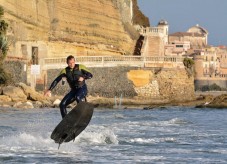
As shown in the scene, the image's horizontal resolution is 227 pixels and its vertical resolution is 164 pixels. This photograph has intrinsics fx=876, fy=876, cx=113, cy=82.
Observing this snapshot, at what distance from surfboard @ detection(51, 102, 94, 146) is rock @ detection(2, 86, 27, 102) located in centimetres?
2427

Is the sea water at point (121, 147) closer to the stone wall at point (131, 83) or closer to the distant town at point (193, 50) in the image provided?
the stone wall at point (131, 83)

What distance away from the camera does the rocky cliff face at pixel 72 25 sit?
168ft

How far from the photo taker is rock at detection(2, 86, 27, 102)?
1621 inches

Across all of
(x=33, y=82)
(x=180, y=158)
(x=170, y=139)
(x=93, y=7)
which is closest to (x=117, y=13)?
(x=93, y=7)

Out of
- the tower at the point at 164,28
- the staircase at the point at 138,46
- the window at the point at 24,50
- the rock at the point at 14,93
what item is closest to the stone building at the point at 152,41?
the staircase at the point at 138,46

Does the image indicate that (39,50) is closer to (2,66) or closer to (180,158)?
(2,66)

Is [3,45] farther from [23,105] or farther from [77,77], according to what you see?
Result: [77,77]

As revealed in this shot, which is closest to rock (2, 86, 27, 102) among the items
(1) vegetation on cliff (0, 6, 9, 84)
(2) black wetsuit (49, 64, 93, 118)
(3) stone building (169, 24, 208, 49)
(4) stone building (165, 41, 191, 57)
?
(1) vegetation on cliff (0, 6, 9, 84)

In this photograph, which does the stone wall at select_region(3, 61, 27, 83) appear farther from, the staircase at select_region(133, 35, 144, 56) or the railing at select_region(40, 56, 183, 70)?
the staircase at select_region(133, 35, 144, 56)

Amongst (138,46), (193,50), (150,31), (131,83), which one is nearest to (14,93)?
(131,83)

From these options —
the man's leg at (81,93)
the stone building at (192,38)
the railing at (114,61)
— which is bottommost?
the man's leg at (81,93)

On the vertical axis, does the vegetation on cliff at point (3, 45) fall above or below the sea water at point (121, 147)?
above

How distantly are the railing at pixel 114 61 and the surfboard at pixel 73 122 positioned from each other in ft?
109

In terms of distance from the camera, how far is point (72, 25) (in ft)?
196
